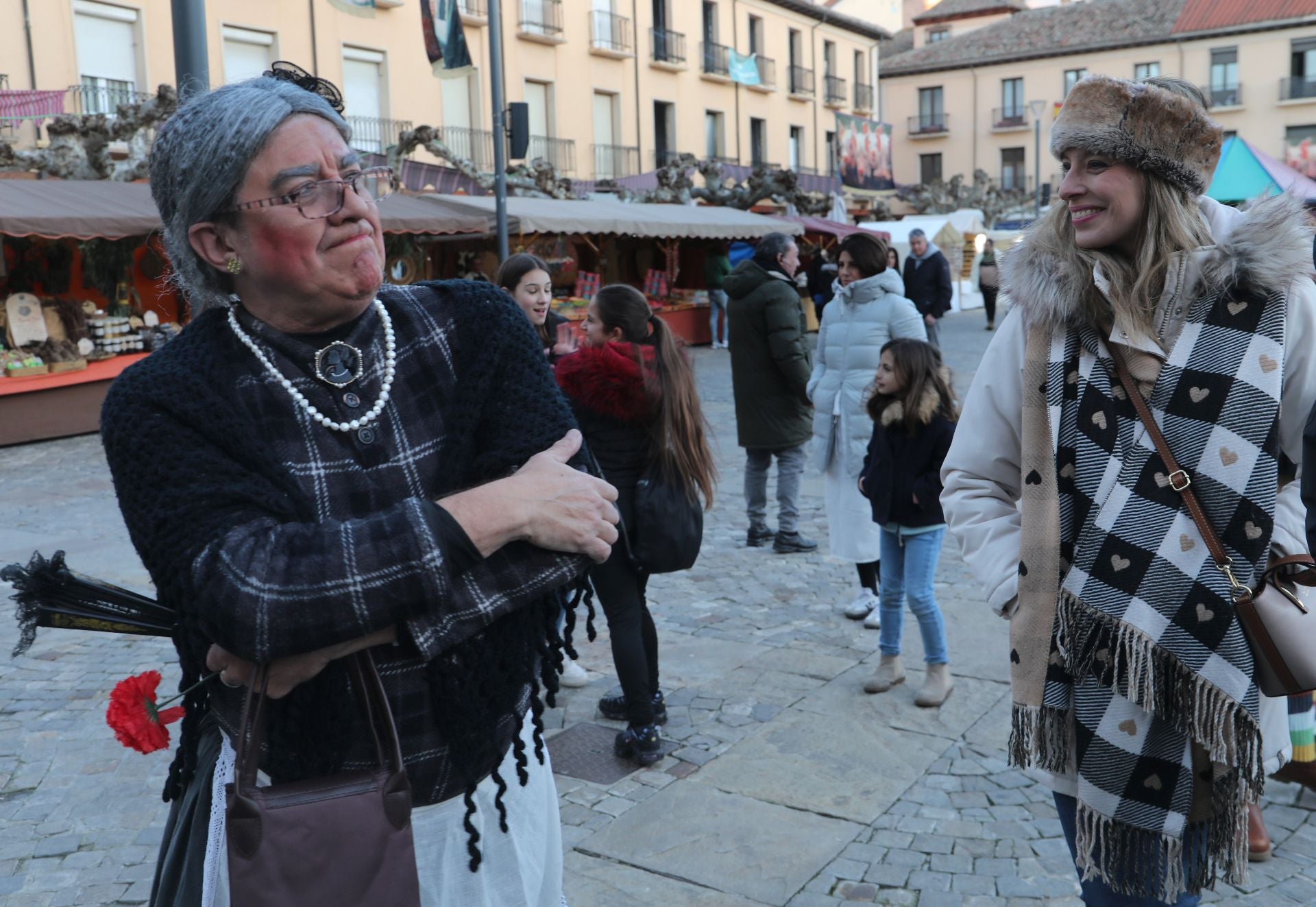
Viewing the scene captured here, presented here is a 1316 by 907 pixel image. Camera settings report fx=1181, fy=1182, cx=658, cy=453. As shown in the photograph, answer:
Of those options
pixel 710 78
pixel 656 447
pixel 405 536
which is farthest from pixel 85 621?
pixel 710 78

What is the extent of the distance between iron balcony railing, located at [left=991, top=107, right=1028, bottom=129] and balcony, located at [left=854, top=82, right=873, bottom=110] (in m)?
12.3

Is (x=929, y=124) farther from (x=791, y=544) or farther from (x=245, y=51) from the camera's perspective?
(x=791, y=544)

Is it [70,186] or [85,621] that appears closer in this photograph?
[85,621]

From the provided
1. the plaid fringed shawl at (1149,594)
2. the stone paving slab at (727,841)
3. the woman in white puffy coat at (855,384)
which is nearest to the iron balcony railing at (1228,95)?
the woman in white puffy coat at (855,384)

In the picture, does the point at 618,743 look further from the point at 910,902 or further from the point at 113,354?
the point at 113,354

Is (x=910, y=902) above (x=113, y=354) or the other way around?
the other way around

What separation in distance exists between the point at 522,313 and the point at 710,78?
98.1ft

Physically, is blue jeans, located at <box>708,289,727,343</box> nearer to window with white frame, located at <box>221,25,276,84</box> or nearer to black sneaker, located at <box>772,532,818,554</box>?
window with white frame, located at <box>221,25,276,84</box>

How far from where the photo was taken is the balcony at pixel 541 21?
23859 mm

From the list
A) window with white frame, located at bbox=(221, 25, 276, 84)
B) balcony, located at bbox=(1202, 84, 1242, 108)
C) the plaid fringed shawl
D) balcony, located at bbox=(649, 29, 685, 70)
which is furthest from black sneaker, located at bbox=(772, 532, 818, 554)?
balcony, located at bbox=(1202, 84, 1242, 108)

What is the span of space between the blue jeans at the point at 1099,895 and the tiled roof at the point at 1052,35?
50.7 m

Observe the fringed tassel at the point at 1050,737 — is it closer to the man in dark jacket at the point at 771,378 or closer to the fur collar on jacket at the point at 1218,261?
the fur collar on jacket at the point at 1218,261

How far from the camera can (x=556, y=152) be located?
82.1 ft

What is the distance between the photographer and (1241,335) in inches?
77.7
